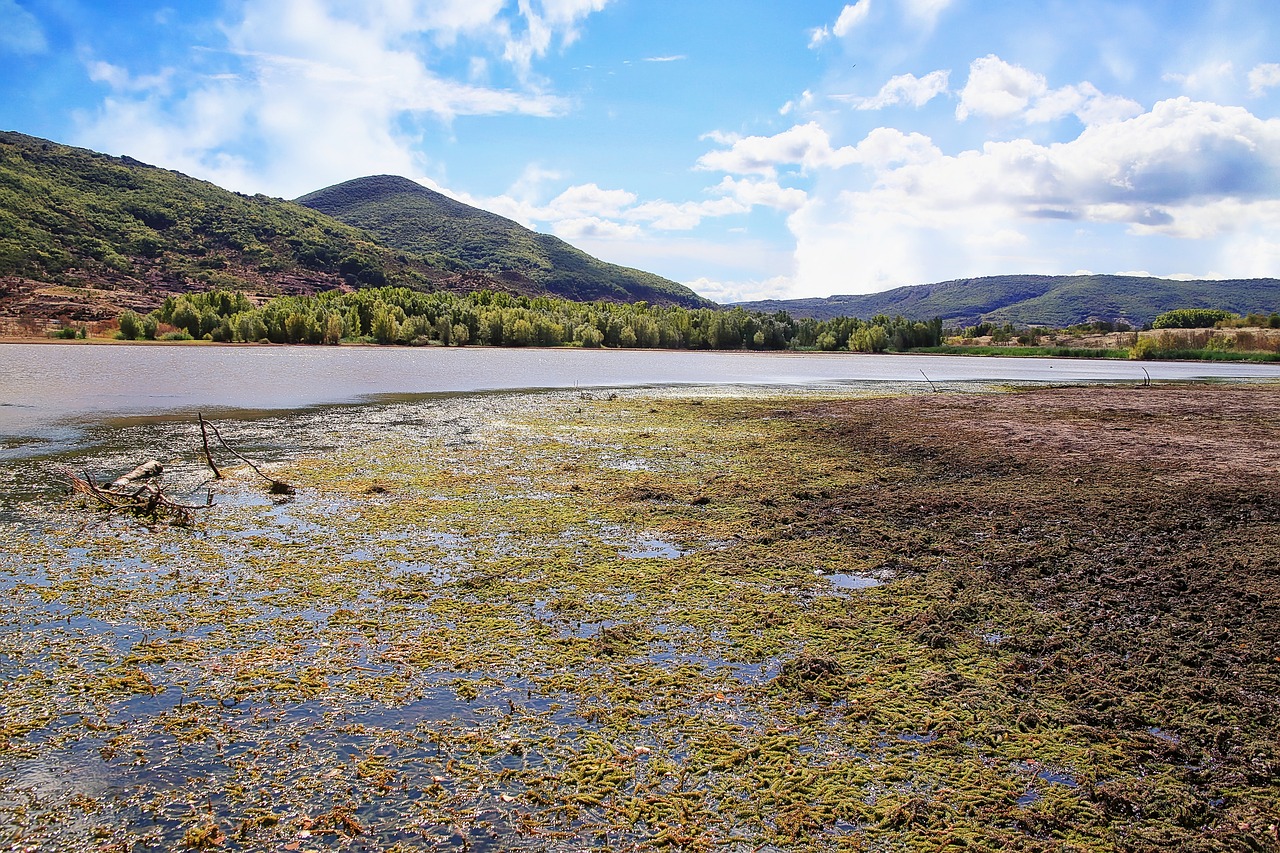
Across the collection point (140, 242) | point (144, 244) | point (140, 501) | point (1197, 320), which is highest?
point (140, 242)

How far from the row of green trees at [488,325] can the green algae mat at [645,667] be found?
74503mm

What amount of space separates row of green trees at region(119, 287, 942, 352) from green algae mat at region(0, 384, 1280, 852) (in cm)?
7450

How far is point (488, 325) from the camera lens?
90938mm

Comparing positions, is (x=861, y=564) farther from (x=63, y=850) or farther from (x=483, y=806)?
(x=63, y=850)

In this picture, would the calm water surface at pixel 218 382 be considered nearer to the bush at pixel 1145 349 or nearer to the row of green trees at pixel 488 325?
the row of green trees at pixel 488 325

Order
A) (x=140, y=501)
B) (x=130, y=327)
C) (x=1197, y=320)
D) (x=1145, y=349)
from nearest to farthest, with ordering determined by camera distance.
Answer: (x=140, y=501) < (x=1145, y=349) < (x=130, y=327) < (x=1197, y=320)

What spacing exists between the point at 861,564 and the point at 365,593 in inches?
192

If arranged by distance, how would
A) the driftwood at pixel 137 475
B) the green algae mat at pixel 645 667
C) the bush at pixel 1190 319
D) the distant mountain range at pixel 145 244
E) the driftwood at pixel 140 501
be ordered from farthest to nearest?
1. the distant mountain range at pixel 145 244
2. the bush at pixel 1190 319
3. the driftwood at pixel 137 475
4. the driftwood at pixel 140 501
5. the green algae mat at pixel 645 667

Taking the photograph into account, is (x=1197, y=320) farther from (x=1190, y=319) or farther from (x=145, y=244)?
(x=145, y=244)

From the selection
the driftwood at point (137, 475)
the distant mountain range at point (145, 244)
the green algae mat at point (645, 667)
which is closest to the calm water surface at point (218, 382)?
the driftwood at point (137, 475)

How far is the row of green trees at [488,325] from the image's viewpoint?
7881 cm

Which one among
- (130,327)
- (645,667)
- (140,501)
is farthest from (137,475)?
(130,327)

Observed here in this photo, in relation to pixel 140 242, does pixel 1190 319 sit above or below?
below

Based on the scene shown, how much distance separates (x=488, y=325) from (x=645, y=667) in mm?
88272
